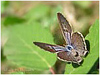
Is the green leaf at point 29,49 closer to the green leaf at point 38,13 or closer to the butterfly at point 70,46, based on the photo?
the butterfly at point 70,46

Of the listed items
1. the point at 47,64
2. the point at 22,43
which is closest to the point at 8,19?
the point at 22,43

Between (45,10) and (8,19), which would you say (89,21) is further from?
(8,19)

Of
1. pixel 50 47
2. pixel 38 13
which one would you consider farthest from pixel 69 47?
pixel 38 13

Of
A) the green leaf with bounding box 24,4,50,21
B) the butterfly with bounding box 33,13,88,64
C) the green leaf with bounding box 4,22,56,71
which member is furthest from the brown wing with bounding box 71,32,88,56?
the green leaf with bounding box 24,4,50,21

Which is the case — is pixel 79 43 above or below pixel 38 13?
above

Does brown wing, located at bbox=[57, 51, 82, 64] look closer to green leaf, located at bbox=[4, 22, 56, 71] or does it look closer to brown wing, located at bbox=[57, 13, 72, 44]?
brown wing, located at bbox=[57, 13, 72, 44]

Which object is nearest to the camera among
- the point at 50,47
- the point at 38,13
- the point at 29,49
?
the point at 50,47

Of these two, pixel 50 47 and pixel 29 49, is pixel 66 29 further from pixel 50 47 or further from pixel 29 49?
pixel 29 49

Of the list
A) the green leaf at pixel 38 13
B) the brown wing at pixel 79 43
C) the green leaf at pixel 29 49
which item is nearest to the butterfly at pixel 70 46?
the brown wing at pixel 79 43
